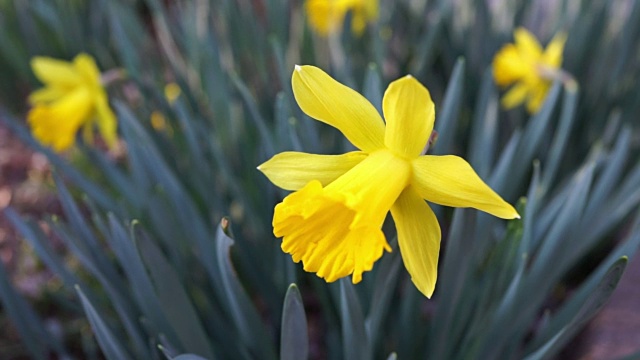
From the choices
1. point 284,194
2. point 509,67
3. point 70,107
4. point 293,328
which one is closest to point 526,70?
point 509,67

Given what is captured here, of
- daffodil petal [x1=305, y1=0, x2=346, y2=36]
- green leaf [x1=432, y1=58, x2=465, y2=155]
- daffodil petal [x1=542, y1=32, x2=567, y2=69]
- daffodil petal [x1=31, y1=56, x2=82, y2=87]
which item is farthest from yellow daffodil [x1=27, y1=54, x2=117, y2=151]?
daffodil petal [x1=542, y1=32, x2=567, y2=69]

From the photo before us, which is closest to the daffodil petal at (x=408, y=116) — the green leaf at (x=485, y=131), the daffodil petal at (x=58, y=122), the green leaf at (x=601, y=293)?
the green leaf at (x=601, y=293)

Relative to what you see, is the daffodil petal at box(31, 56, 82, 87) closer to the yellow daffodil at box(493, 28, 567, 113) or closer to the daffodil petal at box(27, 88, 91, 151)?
the daffodil petal at box(27, 88, 91, 151)

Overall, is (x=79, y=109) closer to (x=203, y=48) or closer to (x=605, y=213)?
(x=203, y=48)

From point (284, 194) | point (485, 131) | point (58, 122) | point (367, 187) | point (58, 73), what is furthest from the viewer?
point (58, 73)

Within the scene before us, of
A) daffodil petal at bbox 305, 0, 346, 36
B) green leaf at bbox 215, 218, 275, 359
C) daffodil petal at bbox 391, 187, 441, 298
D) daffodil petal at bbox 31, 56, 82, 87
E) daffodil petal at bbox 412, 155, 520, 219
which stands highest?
daffodil petal at bbox 305, 0, 346, 36

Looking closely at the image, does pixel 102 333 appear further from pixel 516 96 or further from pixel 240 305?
pixel 516 96
